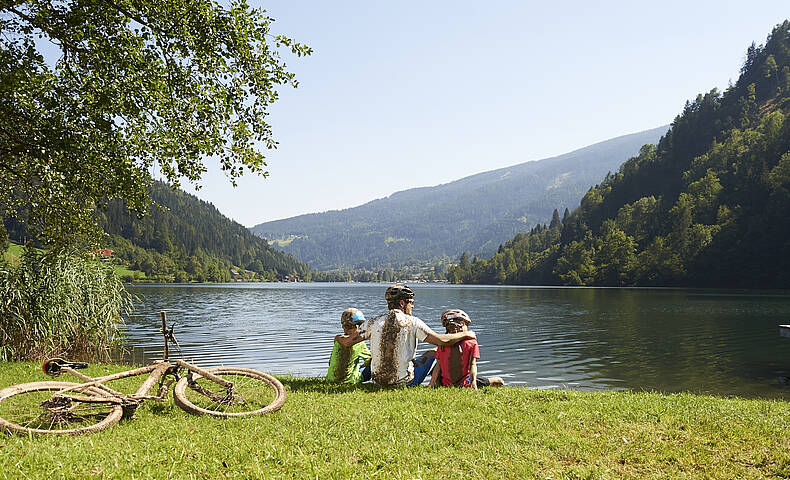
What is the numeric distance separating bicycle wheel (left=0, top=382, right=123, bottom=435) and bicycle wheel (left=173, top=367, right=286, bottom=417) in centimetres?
105

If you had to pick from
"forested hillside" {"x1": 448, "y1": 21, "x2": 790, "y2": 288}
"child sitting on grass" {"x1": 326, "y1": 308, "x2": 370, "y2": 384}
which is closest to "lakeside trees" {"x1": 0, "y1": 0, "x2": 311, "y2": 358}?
"child sitting on grass" {"x1": 326, "y1": 308, "x2": 370, "y2": 384}

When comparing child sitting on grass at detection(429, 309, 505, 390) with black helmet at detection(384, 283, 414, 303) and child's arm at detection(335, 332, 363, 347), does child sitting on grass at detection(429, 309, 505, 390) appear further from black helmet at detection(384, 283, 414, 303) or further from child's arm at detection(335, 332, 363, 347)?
child's arm at detection(335, 332, 363, 347)

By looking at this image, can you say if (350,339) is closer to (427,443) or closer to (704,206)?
(427,443)

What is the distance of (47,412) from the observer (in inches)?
312

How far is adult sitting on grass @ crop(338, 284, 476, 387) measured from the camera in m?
10.7

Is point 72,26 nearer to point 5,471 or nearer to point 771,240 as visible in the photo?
point 5,471

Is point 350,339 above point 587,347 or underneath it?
above

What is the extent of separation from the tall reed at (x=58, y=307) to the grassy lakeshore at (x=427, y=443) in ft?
36.1

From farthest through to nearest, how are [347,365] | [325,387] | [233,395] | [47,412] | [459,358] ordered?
[347,365] → [325,387] → [459,358] → [233,395] → [47,412]

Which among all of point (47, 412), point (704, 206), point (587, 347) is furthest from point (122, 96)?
point (704, 206)

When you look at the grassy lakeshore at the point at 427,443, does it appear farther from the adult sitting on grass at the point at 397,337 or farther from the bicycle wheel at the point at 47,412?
the adult sitting on grass at the point at 397,337

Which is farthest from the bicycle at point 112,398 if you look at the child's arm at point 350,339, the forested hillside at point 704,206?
the forested hillside at point 704,206

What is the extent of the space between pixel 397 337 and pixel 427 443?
11.8ft

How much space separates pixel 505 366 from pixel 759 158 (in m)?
114
